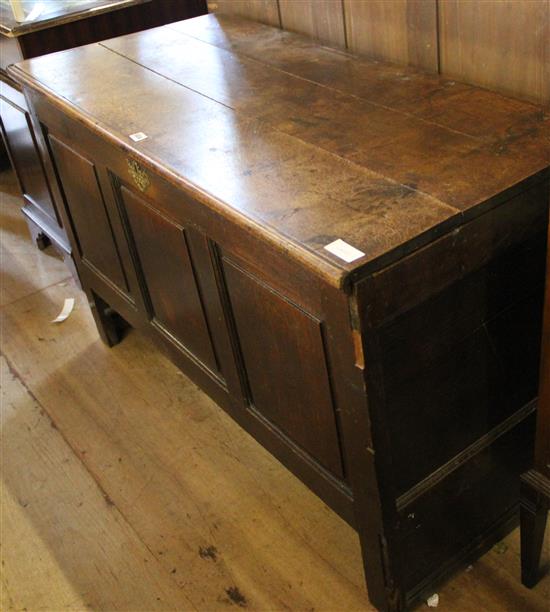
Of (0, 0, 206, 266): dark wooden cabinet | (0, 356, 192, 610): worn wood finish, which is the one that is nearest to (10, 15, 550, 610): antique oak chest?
(0, 356, 192, 610): worn wood finish

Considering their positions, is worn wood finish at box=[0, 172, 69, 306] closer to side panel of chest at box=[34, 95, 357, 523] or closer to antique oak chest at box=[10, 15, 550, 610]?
side panel of chest at box=[34, 95, 357, 523]

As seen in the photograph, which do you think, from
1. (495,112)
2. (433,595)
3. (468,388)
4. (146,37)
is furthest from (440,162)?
(146,37)

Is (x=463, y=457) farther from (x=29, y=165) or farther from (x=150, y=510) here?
(x=29, y=165)

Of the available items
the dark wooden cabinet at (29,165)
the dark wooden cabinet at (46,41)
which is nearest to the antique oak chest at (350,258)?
the dark wooden cabinet at (46,41)

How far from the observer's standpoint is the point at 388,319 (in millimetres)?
1125

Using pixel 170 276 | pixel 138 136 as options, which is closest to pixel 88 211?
pixel 170 276

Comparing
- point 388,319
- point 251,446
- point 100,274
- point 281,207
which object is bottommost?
point 251,446

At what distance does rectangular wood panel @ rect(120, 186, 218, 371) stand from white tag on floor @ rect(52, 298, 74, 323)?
2.48 ft

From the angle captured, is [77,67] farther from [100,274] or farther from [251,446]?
[251,446]

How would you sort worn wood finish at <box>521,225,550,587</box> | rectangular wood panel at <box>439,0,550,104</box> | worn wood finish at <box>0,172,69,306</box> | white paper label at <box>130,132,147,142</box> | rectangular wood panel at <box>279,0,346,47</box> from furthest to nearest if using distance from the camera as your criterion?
worn wood finish at <box>0,172,69,306</box>, rectangular wood panel at <box>279,0,346,47</box>, white paper label at <box>130,132,147,142</box>, rectangular wood panel at <box>439,0,550,104</box>, worn wood finish at <box>521,225,550,587</box>

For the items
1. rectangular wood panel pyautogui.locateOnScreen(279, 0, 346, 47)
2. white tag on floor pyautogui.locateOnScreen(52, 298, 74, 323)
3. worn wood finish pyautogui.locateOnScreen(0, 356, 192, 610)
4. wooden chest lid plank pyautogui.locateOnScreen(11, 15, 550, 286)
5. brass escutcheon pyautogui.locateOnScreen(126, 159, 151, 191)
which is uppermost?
rectangular wood panel pyautogui.locateOnScreen(279, 0, 346, 47)

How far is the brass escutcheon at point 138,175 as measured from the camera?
153cm

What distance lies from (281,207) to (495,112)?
17.4 inches

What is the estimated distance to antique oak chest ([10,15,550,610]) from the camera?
3.76ft
